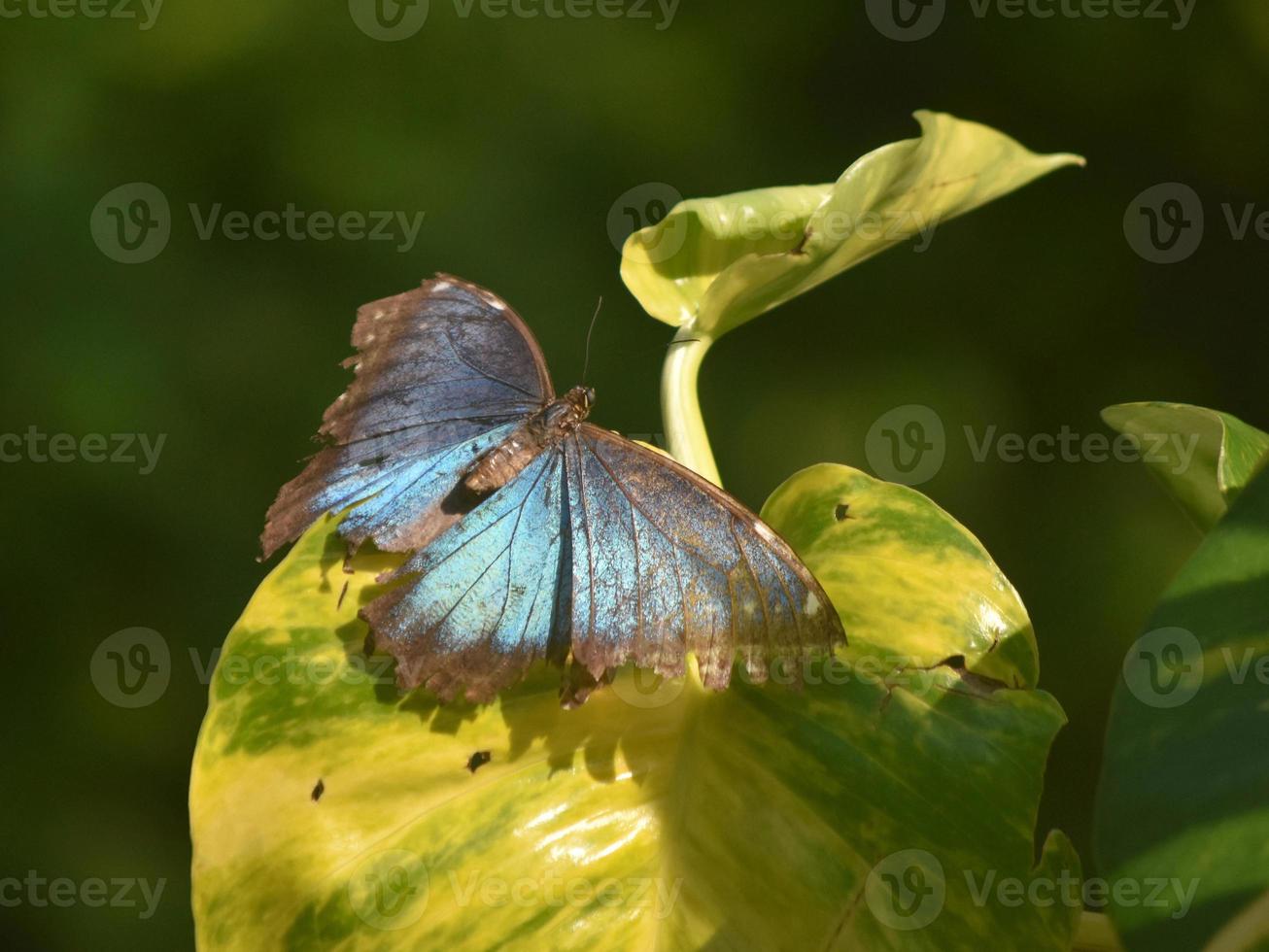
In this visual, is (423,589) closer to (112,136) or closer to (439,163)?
(439,163)

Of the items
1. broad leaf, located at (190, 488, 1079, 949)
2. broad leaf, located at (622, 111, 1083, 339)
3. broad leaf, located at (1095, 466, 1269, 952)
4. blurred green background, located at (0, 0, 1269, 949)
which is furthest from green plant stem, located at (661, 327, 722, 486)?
blurred green background, located at (0, 0, 1269, 949)

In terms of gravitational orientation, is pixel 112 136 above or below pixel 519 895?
above

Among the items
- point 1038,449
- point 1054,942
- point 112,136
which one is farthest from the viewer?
point 112,136

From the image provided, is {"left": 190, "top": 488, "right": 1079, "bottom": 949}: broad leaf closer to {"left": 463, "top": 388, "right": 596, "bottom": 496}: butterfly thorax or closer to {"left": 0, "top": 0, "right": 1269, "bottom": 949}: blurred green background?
{"left": 463, "top": 388, "right": 596, "bottom": 496}: butterfly thorax

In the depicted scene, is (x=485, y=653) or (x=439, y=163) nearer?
(x=485, y=653)

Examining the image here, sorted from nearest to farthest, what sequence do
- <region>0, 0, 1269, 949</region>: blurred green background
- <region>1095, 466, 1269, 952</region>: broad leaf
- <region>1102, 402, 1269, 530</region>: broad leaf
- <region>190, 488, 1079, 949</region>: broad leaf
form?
<region>1095, 466, 1269, 952</region>: broad leaf
<region>190, 488, 1079, 949</region>: broad leaf
<region>1102, 402, 1269, 530</region>: broad leaf
<region>0, 0, 1269, 949</region>: blurred green background

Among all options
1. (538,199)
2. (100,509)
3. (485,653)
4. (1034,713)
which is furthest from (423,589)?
(100,509)
